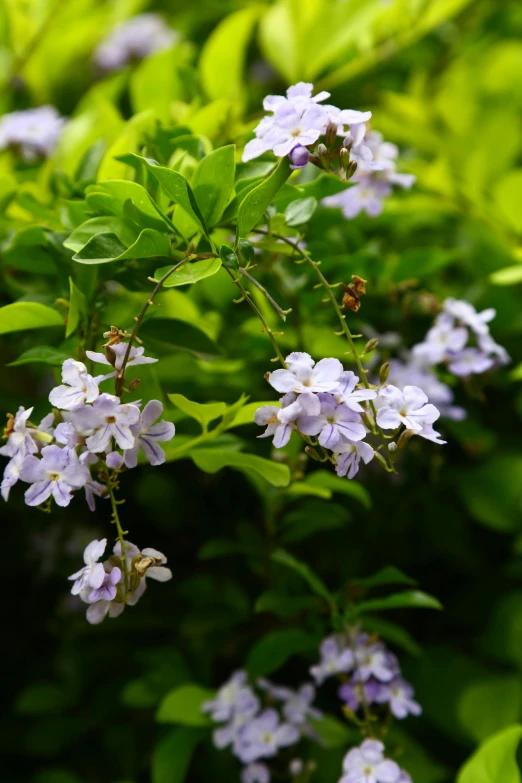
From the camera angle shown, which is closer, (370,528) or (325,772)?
(325,772)

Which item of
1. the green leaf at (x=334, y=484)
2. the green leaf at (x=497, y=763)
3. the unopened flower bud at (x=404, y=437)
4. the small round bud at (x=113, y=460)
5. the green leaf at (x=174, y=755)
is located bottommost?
the green leaf at (x=174, y=755)

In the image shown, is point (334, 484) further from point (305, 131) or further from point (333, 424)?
point (305, 131)

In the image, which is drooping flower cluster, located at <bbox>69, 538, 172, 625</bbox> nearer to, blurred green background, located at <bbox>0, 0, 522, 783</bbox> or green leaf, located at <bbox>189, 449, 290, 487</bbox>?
green leaf, located at <bbox>189, 449, 290, 487</bbox>

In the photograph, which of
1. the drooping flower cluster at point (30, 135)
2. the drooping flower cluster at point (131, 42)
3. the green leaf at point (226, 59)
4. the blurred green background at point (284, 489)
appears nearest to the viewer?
the blurred green background at point (284, 489)

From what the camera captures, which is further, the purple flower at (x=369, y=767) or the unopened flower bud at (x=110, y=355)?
the purple flower at (x=369, y=767)

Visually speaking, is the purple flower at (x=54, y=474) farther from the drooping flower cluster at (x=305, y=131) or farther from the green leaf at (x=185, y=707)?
the green leaf at (x=185, y=707)

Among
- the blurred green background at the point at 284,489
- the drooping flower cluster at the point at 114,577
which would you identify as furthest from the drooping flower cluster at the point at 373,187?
the drooping flower cluster at the point at 114,577

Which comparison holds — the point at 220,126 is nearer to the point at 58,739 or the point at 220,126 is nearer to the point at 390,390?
the point at 390,390

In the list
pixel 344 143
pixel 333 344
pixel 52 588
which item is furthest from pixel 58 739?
pixel 344 143
